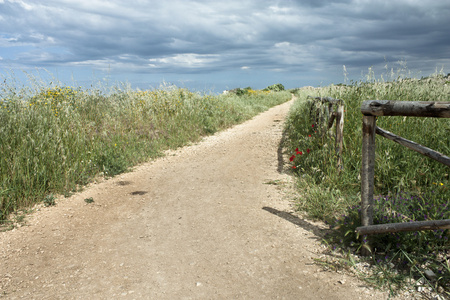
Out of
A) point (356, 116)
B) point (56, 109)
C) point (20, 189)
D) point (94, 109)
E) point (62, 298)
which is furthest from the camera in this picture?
point (94, 109)

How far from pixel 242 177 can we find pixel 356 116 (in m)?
2.69

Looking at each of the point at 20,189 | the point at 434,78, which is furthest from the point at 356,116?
the point at 20,189

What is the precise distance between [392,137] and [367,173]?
476 millimetres

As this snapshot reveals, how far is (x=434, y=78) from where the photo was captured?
723 cm

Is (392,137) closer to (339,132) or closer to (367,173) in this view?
(367,173)

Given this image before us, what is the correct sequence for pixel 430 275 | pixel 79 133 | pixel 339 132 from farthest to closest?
pixel 79 133
pixel 339 132
pixel 430 275

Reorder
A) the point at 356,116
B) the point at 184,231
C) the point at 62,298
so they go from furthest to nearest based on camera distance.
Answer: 1. the point at 356,116
2. the point at 184,231
3. the point at 62,298

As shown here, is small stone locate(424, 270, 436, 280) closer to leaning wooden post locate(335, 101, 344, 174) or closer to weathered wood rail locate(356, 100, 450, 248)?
weathered wood rail locate(356, 100, 450, 248)

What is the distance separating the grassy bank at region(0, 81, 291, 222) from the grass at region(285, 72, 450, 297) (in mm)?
4080

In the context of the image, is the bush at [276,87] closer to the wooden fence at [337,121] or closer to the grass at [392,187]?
the grass at [392,187]

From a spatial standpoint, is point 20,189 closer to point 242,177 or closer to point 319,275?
point 242,177

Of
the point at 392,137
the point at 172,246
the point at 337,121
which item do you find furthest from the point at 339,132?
the point at 172,246

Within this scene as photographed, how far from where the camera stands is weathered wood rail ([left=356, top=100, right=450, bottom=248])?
2.76 meters

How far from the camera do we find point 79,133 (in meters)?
6.50
